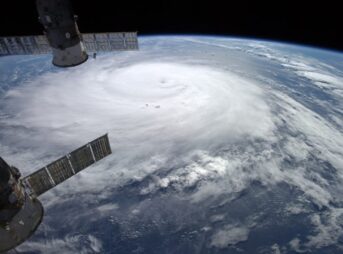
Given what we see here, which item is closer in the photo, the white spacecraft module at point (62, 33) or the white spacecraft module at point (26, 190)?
the white spacecraft module at point (26, 190)

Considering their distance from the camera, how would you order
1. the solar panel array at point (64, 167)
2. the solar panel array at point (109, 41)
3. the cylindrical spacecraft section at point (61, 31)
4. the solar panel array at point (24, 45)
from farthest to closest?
1. the solar panel array at point (109, 41)
2. the solar panel array at point (24, 45)
3. the cylindrical spacecraft section at point (61, 31)
4. the solar panel array at point (64, 167)

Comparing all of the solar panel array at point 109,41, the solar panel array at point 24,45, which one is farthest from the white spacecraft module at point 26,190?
the solar panel array at point 24,45

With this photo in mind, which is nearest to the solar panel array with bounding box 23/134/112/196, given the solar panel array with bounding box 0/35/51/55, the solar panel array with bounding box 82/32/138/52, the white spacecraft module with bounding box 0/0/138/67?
the white spacecraft module with bounding box 0/0/138/67

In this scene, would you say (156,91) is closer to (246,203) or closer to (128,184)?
(128,184)

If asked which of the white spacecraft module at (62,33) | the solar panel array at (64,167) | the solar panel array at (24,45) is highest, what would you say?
the white spacecraft module at (62,33)

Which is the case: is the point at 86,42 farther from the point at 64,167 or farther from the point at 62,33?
the point at 64,167

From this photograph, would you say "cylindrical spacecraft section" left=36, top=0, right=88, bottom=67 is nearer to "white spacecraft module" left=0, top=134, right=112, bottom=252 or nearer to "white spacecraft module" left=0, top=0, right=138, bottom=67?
"white spacecraft module" left=0, top=0, right=138, bottom=67

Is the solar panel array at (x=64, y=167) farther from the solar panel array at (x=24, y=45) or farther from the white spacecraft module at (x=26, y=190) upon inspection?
the solar panel array at (x=24, y=45)
